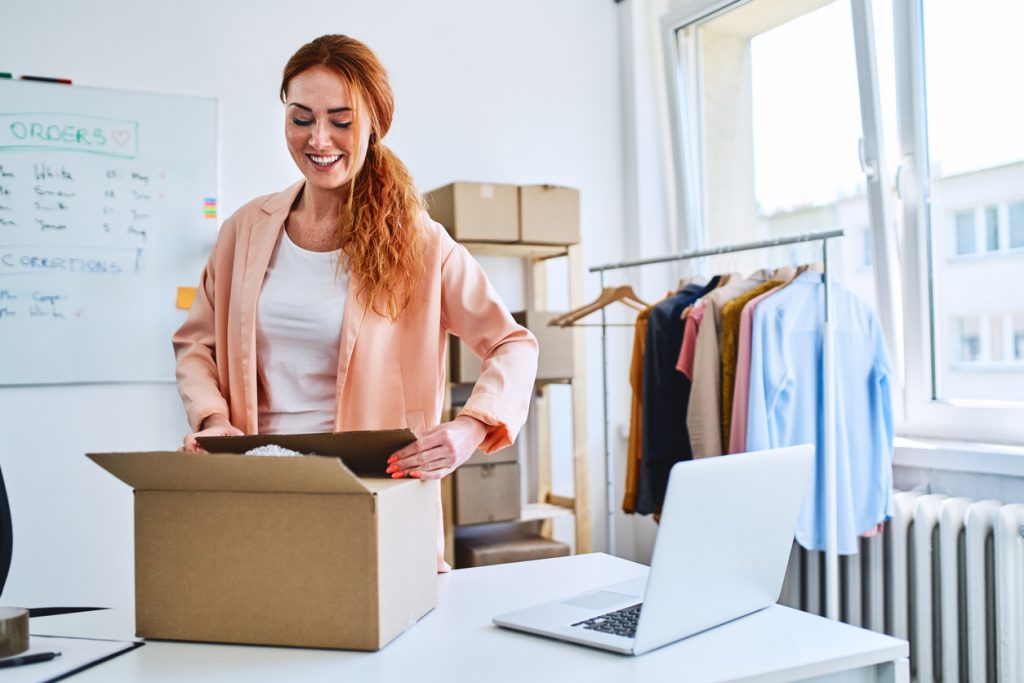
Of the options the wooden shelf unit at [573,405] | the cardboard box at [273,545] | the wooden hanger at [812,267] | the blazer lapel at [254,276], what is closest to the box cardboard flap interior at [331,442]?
the cardboard box at [273,545]

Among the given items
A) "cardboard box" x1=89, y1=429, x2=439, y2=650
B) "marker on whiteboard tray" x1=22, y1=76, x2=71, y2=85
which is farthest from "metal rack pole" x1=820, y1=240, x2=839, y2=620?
"marker on whiteboard tray" x1=22, y1=76, x2=71, y2=85

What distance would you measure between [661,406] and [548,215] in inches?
32.1

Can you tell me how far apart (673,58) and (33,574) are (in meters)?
2.97

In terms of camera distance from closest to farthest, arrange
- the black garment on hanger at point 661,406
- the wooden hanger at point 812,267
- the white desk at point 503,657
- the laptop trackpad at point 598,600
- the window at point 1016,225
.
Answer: the white desk at point 503,657 → the laptop trackpad at point 598,600 → the window at point 1016,225 → the wooden hanger at point 812,267 → the black garment on hanger at point 661,406

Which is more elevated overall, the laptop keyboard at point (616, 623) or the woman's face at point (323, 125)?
the woman's face at point (323, 125)

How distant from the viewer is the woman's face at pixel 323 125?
144 cm

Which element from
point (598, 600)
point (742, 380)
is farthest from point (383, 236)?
point (742, 380)

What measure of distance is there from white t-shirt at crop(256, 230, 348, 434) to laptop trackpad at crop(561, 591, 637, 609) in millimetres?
481

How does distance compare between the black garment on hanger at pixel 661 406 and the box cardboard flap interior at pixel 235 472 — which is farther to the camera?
the black garment on hanger at pixel 661 406

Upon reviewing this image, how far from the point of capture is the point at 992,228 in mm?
2605

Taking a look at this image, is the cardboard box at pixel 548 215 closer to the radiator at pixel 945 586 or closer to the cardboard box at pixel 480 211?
the cardboard box at pixel 480 211

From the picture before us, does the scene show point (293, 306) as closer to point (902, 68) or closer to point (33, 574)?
point (33, 574)

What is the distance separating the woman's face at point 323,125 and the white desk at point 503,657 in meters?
0.70

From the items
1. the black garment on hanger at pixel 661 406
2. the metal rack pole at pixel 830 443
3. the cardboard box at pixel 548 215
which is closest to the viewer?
the metal rack pole at pixel 830 443
